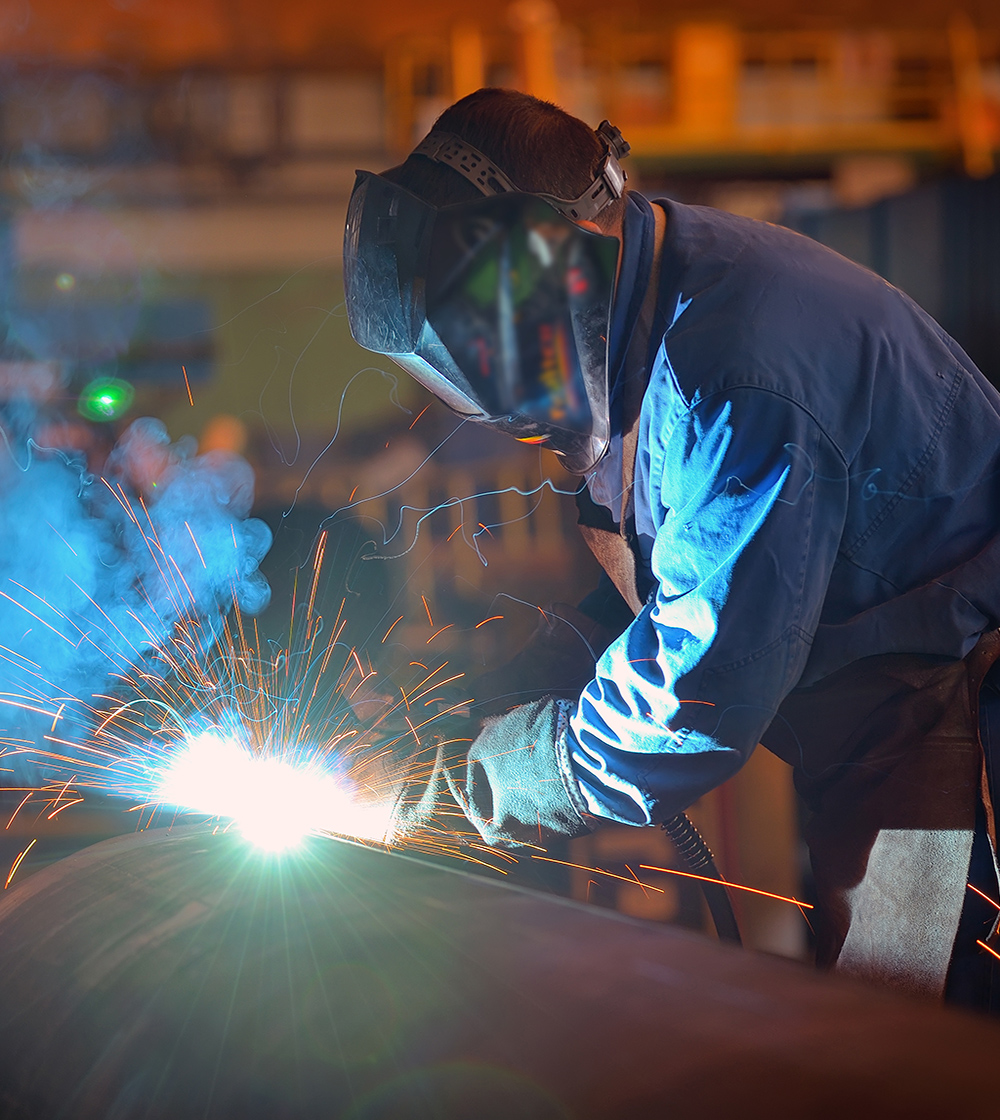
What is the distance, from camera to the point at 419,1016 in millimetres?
595

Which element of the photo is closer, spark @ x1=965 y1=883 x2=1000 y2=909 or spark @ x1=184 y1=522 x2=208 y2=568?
spark @ x1=965 y1=883 x2=1000 y2=909

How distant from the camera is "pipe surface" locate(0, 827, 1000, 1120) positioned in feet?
1.70

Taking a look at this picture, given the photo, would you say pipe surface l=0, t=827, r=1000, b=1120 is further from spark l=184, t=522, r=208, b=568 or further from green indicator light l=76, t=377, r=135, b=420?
green indicator light l=76, t=377, r=135, b=420

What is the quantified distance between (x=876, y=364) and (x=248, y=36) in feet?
11.2

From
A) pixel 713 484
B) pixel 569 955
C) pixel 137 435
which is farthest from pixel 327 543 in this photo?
pixel 569 955

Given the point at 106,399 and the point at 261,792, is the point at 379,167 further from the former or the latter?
the point at 261,792

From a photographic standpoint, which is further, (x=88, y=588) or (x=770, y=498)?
(x=88, y=588)

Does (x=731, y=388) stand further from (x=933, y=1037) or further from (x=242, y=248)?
(x=242, y=248)

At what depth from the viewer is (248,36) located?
3.51 meters

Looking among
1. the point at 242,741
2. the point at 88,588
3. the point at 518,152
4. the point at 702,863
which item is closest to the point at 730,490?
the point at 518,152

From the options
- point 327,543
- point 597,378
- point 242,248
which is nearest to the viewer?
point 597,378

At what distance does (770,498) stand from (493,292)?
0.37m

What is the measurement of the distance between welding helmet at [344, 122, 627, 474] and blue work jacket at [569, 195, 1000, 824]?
0.09 m

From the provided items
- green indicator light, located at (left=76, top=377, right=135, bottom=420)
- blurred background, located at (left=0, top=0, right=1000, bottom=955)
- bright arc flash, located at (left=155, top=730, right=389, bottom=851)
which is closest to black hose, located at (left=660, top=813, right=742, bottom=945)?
bright arc flash, located at (left=155, top=730, right=389, bottom=851)
